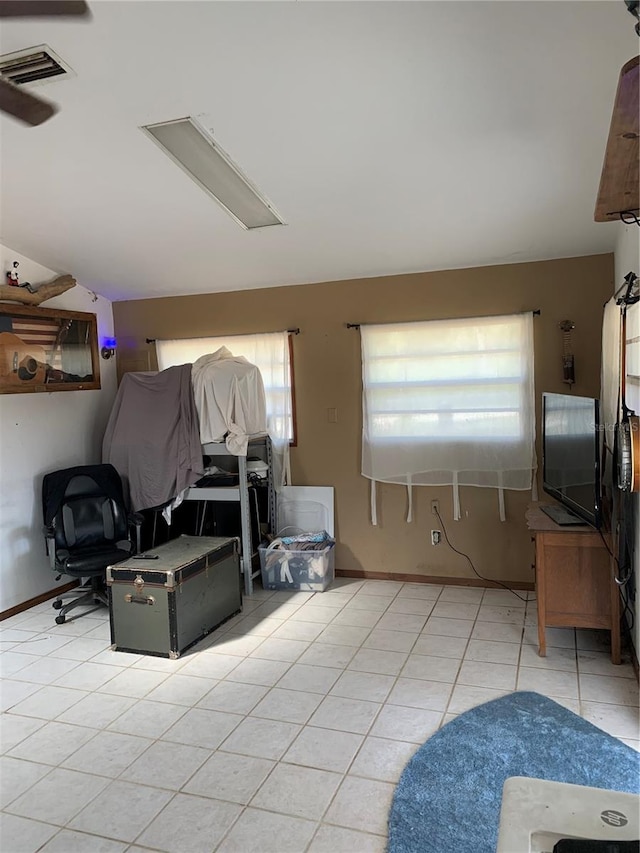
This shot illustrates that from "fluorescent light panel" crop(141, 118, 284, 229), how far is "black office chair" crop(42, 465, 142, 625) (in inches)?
82.9

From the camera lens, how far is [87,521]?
14.1 feet

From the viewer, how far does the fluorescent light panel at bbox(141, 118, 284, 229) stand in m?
2.74

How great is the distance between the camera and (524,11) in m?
1.94

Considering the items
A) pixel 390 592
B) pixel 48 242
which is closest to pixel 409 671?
pixel 390 592

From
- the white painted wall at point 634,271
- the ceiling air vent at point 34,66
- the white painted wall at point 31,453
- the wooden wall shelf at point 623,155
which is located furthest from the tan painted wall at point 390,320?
the ceiling air vent at point 34,66

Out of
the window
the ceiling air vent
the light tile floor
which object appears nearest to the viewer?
A: the light tile floor

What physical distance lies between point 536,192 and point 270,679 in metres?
2.85

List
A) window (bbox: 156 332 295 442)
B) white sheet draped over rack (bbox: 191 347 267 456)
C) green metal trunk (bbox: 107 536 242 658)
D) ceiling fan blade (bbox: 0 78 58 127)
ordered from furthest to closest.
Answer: window (bbox: 156 332 295 442)
white sheet draped over rack (bbox: 191 347 267 456)
green metal trunk (bbox: 107 536 242 658)
ceiling fan blade (bbox: 0 78 58 127)

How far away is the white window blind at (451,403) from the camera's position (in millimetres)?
4113

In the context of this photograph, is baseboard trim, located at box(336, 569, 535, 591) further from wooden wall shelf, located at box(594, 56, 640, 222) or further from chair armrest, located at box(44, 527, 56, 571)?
wooden wall shelf, located at box(594, 56, 640, 222)

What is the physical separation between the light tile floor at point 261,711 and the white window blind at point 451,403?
0.88 m

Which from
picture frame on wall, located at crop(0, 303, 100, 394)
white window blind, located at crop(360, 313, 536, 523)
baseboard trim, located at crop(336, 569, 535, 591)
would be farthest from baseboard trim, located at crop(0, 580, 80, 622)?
white window blind, located at crop(360, 313, 536, 523)

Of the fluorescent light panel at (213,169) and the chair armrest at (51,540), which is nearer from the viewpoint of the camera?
the fluorescent light panel at (213,169)

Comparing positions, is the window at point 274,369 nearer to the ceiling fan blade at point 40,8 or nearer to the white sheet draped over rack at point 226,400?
the white sheet draped over rack at point 226,400
